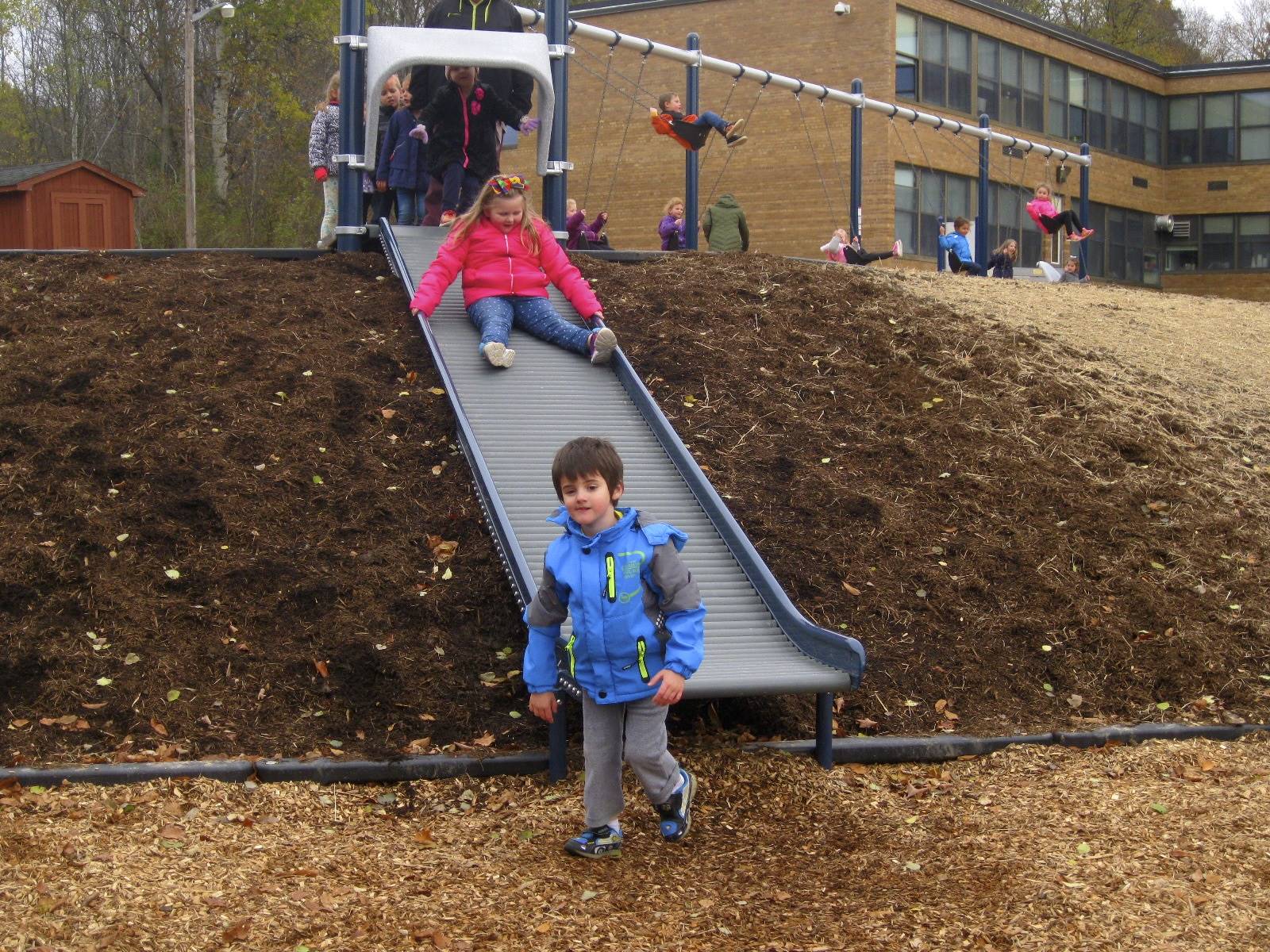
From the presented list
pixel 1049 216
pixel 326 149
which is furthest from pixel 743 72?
pixel 1049 216

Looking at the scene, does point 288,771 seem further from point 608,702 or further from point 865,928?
point 865,928

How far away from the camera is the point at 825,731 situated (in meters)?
5.44

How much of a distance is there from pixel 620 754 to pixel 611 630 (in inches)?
18.5

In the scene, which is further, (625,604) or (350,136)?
(350,136)

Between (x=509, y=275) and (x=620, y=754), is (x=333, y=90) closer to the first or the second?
(x=509, y=275)

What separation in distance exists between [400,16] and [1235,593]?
3362cm

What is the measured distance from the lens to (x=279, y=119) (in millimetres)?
35750

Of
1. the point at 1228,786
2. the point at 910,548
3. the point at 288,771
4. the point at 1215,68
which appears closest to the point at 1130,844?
the point at 1228,786

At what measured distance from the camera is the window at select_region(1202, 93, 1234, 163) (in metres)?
38.1

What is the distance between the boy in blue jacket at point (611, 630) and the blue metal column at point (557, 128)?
657cm

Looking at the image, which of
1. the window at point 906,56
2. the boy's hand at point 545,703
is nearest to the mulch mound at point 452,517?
the boy's hand at point 545,703

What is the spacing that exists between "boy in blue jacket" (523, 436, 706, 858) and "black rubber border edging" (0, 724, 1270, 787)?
707 mm

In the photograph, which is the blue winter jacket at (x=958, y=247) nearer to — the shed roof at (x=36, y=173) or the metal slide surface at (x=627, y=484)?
the metal slide surface at (x=627, y=484)

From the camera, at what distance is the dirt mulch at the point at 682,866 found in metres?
4.00
